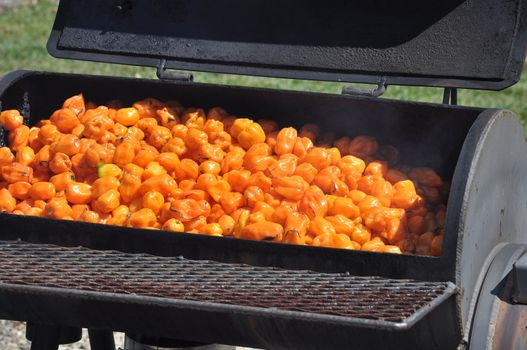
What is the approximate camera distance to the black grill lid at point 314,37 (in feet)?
10.6

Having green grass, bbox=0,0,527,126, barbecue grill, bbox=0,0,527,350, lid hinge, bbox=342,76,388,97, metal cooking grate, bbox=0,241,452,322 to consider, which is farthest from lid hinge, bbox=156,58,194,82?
green grass, bbox=0,0,527,126

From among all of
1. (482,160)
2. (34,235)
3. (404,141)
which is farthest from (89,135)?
(482,160)

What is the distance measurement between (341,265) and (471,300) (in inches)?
14.5

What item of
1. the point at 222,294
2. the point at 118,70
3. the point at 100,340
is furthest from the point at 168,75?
the point at 118,70

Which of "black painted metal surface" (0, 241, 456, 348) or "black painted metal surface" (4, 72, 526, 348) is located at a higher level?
"black painted metal surface" (4, 72, 526, 348)

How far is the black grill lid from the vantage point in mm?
3221

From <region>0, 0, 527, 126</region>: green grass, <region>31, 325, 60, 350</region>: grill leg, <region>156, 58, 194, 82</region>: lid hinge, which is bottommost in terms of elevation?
<region>31, 325, 60, 350</region>: grill leg

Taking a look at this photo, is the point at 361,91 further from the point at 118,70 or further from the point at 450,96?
the point at 118,70

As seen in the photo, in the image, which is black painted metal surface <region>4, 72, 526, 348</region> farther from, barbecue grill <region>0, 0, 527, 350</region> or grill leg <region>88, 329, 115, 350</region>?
grill leg <region>88, 329, 115, 350</region>

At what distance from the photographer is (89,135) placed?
3.42 meters

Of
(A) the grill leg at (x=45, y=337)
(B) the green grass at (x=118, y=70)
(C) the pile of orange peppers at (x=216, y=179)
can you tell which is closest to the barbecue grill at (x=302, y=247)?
(A) the grill leg at (x=45, y=337)

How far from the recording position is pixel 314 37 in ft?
11.4

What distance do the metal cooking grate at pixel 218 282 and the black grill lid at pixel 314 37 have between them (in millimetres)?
999

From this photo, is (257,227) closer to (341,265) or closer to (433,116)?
(341,265)
